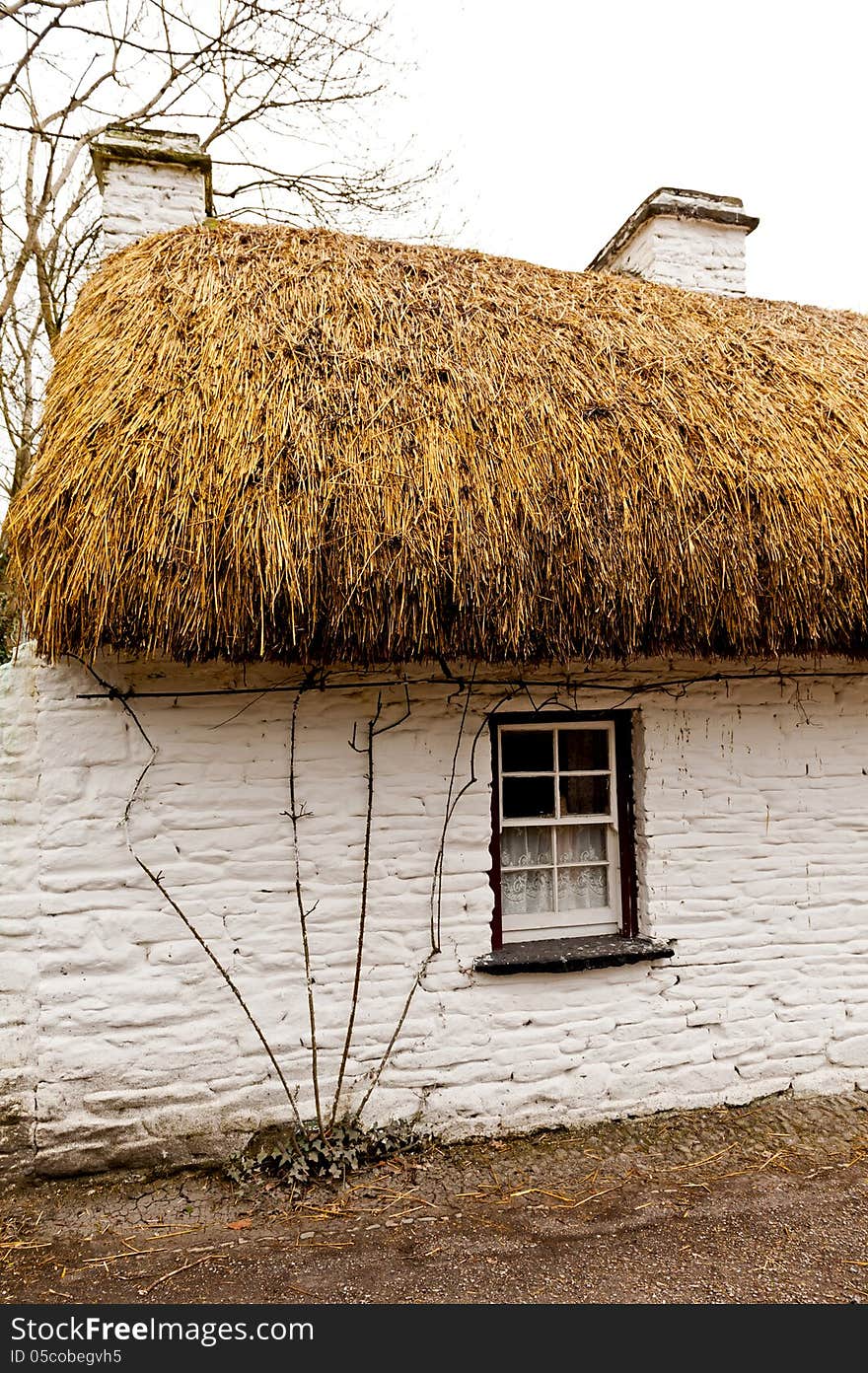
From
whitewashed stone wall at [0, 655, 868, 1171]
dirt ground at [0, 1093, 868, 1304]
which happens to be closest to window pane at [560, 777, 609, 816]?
whitewashed stone wall at [0, 655, 868, 1171]

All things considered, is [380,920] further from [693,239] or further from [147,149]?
[693,239]

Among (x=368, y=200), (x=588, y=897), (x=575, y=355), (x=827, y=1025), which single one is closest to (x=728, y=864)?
(x=588, y=897)

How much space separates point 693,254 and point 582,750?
4.48 meters

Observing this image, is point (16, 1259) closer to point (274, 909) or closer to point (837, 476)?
point (274, 909)

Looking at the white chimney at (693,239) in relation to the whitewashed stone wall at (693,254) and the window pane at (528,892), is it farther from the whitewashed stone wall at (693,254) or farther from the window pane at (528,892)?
the window pane at (528,892)

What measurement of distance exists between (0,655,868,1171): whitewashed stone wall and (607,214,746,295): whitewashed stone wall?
11.9ft

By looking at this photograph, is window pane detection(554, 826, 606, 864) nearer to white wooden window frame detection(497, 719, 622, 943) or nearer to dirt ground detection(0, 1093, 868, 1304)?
white wooden window frame detection(497, 719, 622, 943)

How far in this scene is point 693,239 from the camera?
6.59 metres

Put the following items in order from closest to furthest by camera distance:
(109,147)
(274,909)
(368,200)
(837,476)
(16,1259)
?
(16,1259) → (274,909) → (837,476) → (109,147) → (368,200)

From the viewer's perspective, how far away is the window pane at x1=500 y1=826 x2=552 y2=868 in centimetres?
439

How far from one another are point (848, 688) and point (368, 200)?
8.34 metres

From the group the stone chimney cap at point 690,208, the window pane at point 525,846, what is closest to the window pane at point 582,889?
the window pane at point 525,846

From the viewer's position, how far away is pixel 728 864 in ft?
14.6

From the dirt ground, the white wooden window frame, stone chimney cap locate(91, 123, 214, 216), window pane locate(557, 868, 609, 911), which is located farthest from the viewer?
stone chimney cap locate(91, 123, 214, 216)
